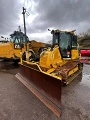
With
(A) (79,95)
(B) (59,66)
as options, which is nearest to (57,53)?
(B) (59,66)

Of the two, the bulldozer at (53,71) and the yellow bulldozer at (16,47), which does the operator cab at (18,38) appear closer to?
the yellow bulldozer at (16,47)

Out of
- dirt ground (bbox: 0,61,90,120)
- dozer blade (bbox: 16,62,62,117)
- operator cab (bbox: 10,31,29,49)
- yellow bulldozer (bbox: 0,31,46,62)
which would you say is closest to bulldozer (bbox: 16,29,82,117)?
dozer blade (bbox: 16,62,62,117)

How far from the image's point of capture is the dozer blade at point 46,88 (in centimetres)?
355

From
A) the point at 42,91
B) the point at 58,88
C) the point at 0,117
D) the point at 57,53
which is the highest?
the point at 57,53

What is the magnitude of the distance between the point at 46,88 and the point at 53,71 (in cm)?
142

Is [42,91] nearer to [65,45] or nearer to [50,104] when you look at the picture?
[50,104]

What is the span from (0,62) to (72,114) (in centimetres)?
1021

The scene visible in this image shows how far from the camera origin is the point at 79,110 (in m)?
3.58

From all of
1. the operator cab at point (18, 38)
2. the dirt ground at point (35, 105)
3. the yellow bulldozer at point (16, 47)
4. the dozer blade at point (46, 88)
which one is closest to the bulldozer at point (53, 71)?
the dozer blade at point (46, 88)

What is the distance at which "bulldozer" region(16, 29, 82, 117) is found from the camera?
369cm

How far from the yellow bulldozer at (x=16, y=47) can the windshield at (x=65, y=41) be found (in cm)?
229

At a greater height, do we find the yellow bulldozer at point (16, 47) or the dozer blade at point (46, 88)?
the yellow bulldozer at point (16, 47)

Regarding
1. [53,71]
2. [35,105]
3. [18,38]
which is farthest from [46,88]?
[18,38]

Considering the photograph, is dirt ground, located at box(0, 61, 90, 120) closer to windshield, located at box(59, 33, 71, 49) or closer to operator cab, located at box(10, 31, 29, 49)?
windshield, located at box(59, 33, 71, 49)
